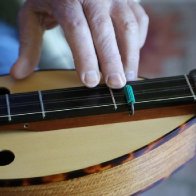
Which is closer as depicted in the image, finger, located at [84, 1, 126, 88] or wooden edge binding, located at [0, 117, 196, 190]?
wooden edge binding, located at [0, 117, 196, 190]

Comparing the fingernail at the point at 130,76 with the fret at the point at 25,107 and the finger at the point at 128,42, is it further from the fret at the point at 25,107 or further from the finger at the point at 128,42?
the fret at the point at 25,107

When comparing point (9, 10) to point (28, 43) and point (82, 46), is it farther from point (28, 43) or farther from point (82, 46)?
point (82, 46)

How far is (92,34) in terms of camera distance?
82 centimetres

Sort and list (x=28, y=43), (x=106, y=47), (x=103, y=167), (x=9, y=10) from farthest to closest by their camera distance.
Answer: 1. (x=9, y=10)
2. (x=28, y=43)
3. (x=106, y=47)
4. (x=103, y=167)

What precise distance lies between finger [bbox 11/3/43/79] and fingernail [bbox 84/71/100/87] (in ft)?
0.49

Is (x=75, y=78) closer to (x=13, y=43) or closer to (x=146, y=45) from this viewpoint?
(x=13, y=43)

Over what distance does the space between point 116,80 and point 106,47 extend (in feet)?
0.22

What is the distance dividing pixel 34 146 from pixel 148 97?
22 centimetres

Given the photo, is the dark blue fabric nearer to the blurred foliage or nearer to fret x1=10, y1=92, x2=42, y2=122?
the blurred foliage

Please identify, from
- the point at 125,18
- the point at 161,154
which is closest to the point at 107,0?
the point at 125,18

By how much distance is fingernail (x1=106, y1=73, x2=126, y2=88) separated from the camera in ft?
2.57

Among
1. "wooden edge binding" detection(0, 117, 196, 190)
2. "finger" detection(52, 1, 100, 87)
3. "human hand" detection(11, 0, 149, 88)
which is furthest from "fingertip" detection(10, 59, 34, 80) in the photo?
"wooden edge binding" detection(0, 117, 196, 190)

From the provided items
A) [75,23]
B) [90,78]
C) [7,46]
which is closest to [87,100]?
[90,78]

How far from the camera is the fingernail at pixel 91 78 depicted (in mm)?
788
